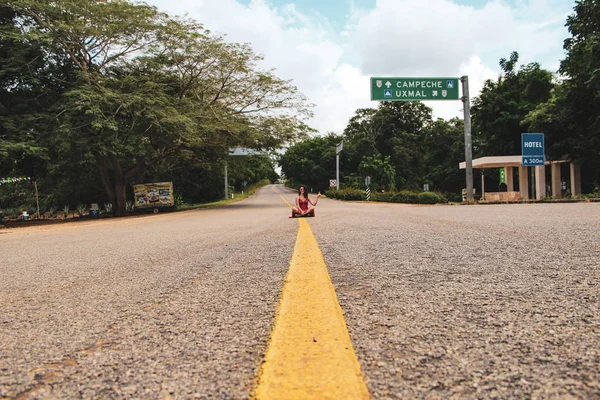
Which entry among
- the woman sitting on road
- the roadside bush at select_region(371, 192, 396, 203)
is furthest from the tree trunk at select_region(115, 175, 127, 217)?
the roadside bush at select_region(371, 192, 396, 203)

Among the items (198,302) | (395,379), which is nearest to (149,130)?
(198,302)

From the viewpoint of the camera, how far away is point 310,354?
131cm

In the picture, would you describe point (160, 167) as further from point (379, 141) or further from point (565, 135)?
point (379, 141)

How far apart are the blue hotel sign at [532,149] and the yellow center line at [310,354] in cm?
1962

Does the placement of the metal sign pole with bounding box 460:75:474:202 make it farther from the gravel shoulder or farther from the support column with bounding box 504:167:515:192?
the gravel shoulder

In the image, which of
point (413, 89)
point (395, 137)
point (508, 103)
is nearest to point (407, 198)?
point (413, 89)

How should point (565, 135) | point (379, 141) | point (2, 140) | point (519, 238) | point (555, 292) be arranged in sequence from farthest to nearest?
point (379, 141) < point (565, 135) < point (2, 140) < point (519, 238) < point (555, 292)

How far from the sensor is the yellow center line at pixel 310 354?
3.51 feet

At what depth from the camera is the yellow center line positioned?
1070mm

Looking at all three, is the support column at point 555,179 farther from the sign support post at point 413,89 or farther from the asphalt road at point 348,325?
the asphalt road at point 348,325

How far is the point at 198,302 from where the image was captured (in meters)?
2.12

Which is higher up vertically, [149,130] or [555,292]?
[149,130]

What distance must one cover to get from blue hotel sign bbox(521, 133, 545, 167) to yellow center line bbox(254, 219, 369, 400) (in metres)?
19.6

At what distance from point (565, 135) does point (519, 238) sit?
25.4 metres
